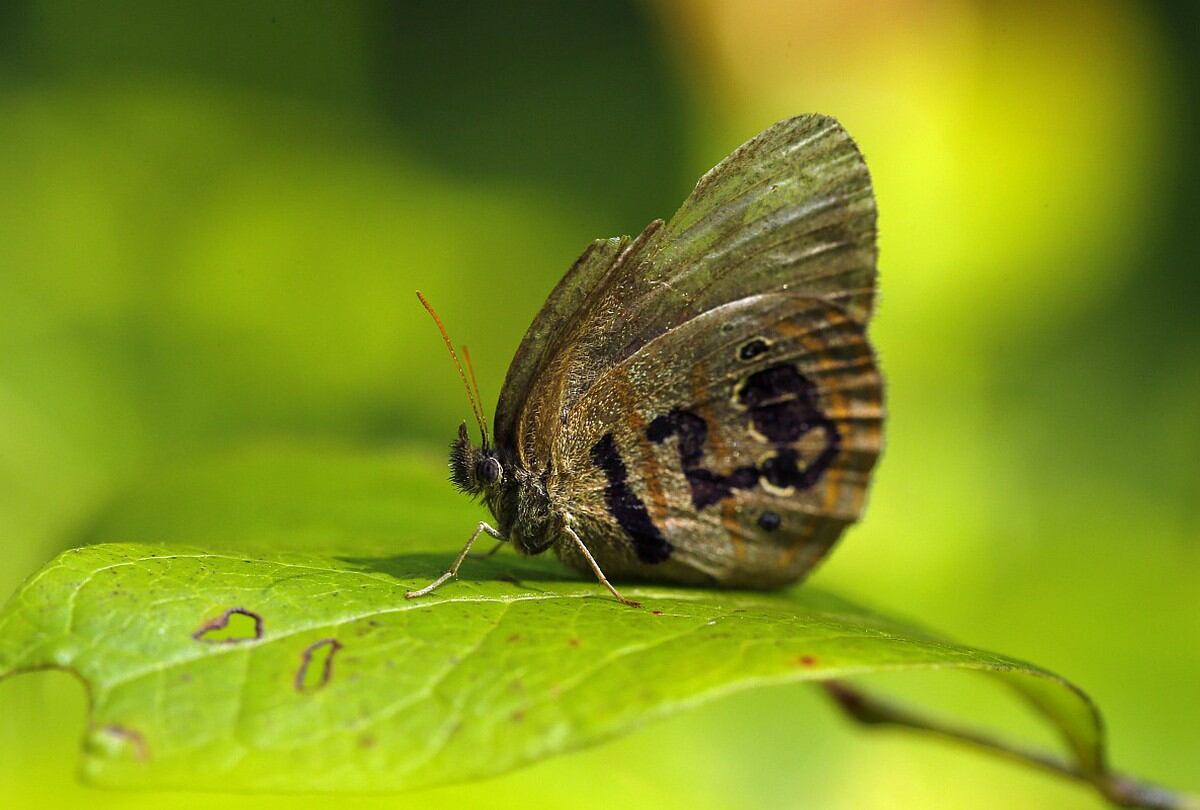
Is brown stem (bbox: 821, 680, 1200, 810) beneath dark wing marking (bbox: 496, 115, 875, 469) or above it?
beneath

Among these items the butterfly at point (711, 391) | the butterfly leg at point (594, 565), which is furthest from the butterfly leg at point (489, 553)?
the butterfly leg at point (594, 565)

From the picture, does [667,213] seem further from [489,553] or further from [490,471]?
[490,471]

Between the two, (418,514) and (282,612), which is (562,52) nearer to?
(418,514)

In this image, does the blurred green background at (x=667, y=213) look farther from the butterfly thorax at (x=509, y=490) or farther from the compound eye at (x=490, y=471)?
the compound eye at (x=490, y=471)

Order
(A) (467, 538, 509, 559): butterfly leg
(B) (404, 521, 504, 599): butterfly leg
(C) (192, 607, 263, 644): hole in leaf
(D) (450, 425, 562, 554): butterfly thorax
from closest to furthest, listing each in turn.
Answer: (C) (192, 607, 263, 644): hole in leaf, (B) (404, 521, 504, 599): butterfly leg, (D) (450, 425, 562, 554): butterfly thorax, (A) (467, 538, 509, 559): butterfly leg

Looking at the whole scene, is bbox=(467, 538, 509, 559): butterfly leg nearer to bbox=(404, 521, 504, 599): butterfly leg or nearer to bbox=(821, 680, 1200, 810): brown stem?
bbox=(404, 521, 504, 599): butterfly leg

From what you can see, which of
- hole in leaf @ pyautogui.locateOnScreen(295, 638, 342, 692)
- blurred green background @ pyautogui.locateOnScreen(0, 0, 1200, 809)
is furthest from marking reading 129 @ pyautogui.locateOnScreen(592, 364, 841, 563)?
blurred green background @ pyautogui.locateOnScreen(0, 0, 1200, 809)

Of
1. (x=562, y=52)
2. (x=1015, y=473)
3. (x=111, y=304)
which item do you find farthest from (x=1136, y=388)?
(x=111, y=304)
